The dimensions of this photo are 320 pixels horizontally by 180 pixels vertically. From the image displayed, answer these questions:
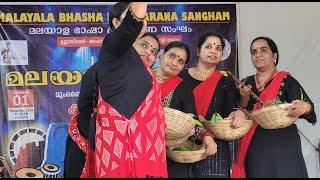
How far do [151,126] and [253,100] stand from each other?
1227mm

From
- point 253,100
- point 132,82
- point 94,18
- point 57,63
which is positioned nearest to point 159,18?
point 94,18

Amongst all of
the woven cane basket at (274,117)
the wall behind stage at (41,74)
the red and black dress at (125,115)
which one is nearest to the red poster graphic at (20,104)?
the wall behind stage at (41,74)

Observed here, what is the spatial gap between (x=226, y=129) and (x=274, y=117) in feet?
0.86

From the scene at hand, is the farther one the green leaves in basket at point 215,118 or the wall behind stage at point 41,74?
the wall behind stage at point 41,74

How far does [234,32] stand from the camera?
367 cm

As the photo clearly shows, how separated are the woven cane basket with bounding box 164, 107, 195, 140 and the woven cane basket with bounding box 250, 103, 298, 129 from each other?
1.41 ft

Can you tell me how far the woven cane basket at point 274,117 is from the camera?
2.40 metres

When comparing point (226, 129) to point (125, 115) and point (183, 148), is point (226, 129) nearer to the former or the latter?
point (183, 148)

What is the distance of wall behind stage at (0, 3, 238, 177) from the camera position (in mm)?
3535

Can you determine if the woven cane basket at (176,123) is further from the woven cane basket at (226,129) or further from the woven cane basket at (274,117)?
the woven cane basket at (274,117)

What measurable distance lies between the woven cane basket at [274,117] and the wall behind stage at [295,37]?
1.22 metres

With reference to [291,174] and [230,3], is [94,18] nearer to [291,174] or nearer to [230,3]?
[230,3]

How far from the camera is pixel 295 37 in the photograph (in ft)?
11.9

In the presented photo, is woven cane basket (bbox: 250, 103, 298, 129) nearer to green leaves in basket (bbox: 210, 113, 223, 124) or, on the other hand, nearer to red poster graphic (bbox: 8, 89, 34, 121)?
green leaves in basket (bbox: 210, 113, 223, 124)
